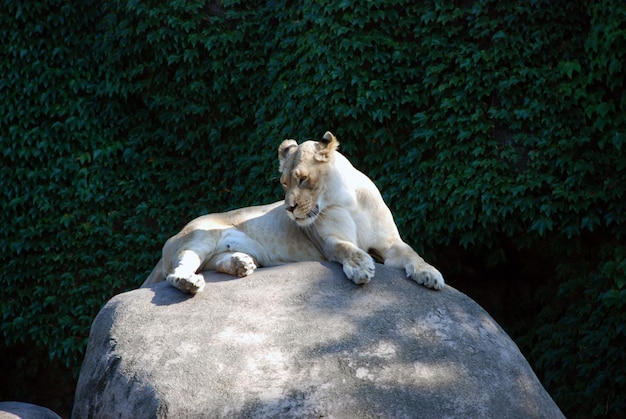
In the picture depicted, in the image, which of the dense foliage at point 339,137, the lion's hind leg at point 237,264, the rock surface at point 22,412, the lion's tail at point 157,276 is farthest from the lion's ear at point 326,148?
the dense foliage at point 339,137

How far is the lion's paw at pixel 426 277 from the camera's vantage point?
17.7ft

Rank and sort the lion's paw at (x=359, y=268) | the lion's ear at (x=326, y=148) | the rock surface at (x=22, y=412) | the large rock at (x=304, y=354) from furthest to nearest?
the rock surface at (x=22, y=412) → the lion's ear at (x=326, y=148) → the lion's paw at (x=359, y=268) → the large rock at (x=304, y=354)

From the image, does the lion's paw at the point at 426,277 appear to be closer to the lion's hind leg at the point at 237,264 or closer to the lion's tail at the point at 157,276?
the lion's hind leg at the point at 237,264

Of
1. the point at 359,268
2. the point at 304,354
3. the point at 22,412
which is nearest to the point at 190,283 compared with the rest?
the point at 304,354

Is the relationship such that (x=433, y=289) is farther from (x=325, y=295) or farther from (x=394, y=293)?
(x=325, y=295)

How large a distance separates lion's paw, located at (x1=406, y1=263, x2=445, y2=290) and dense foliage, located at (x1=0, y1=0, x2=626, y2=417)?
3.12m

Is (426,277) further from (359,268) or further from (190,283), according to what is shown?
(190,283)

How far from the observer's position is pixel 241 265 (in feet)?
18.4

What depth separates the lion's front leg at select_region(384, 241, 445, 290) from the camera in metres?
5.41

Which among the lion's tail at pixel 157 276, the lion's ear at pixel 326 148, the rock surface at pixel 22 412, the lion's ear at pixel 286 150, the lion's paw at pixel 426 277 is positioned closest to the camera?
the lion's paw at pixel 426 277

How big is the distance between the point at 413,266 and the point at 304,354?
1144mm

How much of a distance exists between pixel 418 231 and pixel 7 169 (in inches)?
213

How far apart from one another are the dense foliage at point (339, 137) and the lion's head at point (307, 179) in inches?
128

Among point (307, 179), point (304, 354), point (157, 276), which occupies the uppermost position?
point (307, 179)
